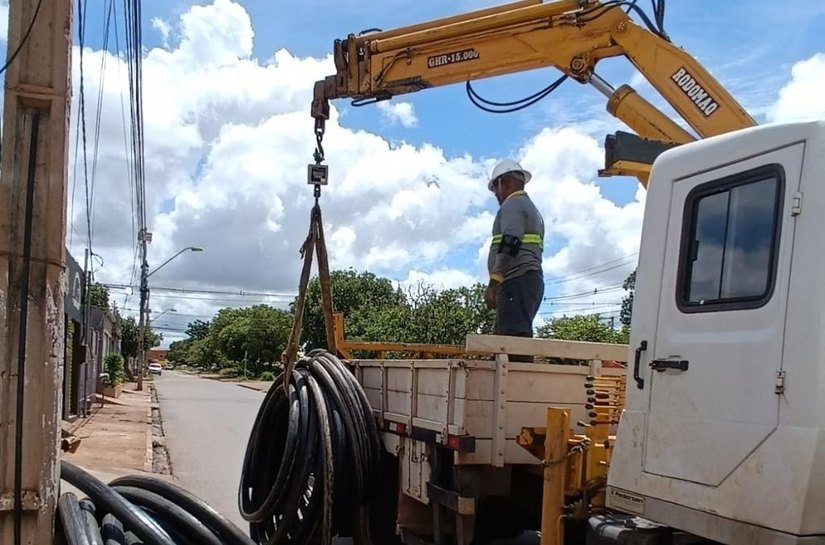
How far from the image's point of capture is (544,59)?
6434 mm

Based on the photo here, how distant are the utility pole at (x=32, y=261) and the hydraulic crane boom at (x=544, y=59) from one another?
289cm

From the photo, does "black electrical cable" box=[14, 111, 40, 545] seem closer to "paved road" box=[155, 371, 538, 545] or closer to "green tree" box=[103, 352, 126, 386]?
"paved road" box=[155, 371, 538, 545]

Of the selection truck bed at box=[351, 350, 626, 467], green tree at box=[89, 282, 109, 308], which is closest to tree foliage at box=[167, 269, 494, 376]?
truck bed at box=[351, 350, 626, 467]

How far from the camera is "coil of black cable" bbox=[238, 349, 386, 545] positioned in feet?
19.6

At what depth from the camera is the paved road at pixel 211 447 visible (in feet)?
37.3

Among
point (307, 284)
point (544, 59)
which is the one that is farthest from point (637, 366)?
point (307, 284)

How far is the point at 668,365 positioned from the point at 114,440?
52.0 feet

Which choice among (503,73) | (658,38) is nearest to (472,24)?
(503,73)

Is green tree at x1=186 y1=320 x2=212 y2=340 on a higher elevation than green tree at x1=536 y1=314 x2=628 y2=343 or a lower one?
lower

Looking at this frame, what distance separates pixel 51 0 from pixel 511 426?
3.18 m

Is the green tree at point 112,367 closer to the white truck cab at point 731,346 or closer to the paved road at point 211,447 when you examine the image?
the paved road at point 211,447

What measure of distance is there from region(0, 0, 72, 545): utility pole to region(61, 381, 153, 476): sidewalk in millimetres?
5445

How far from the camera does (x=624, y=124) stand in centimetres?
588

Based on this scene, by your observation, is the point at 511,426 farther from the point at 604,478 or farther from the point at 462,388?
the point at 604,478
